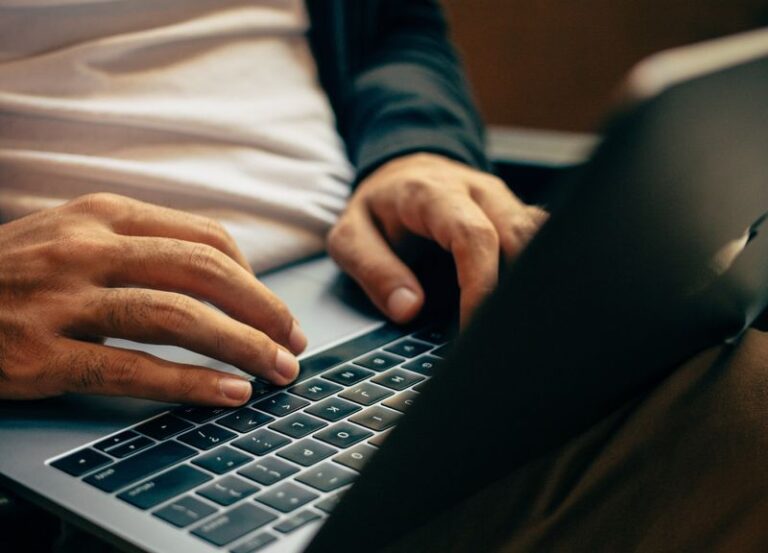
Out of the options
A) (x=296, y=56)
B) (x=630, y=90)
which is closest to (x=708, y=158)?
(x=630, y=90)

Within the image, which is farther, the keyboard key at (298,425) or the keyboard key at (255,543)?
the keyboard key at (298,425)

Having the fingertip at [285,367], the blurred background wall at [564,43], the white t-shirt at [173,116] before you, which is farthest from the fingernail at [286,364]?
the blurred background wall at [564,43]

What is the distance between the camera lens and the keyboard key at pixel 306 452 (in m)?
0.46

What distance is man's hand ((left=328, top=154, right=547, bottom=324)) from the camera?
24.5 inches

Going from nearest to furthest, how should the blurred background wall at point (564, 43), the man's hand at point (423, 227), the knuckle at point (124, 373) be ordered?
the knuckle at point (124, 373), the man's hand at point (423, 227), the blurred background wall at point (564, 43)

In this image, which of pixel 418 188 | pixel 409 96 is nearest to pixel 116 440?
pixel 418 188

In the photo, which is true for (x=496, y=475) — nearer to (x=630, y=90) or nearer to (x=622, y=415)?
(x=622, y=415)

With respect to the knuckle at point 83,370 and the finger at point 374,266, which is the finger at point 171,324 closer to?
the knuckle at point 83,370

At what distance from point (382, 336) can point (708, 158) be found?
33 centimetres

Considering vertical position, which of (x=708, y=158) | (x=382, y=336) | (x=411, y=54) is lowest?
(x=382, y=336)

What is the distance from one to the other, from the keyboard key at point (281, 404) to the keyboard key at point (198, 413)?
0.08 feet

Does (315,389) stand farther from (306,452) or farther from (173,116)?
(173,116)

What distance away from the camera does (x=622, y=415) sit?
1.70 ft

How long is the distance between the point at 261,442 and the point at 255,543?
0.31 ft
